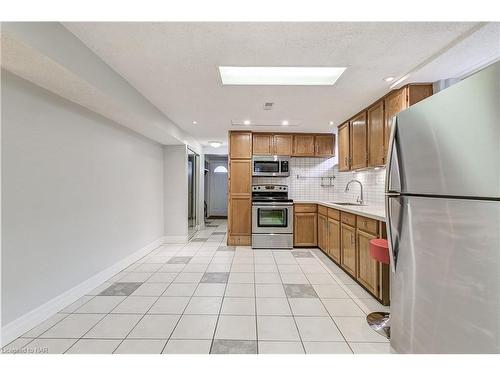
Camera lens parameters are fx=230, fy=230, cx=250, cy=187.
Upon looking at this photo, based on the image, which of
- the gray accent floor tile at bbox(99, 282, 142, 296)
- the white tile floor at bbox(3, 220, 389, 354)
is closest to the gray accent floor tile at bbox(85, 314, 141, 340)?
the white tile floor at bbox(3, 220, 389, 354)

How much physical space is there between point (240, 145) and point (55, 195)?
122 inches

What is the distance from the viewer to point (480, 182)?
0.97m

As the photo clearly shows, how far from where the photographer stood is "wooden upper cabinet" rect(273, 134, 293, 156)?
4648 millimetres

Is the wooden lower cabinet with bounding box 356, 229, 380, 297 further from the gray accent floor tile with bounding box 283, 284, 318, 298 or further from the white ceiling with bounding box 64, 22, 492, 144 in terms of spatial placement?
the white ceiling with bounding box 64, 22, 492, 144

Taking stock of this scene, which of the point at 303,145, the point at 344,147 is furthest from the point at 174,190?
the point at 344,147

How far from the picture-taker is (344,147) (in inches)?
158

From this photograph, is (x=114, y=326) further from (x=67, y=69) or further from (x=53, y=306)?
(x=67, y=69)

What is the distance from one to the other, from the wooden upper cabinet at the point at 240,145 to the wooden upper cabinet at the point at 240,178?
106mm

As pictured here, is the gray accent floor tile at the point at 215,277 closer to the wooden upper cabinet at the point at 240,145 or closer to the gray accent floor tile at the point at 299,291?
the gray accent floor tile at the point at 299,291

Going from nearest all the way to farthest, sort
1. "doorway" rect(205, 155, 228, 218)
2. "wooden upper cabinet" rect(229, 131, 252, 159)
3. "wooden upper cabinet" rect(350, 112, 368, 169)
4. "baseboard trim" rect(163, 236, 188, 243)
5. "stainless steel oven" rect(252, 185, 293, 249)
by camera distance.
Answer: "wooden upper cabinet" rect(350, 112, 368, 169) → "stainless steel oven" rect(252, 185, 293, 249) → "wooden upper cabinet" rect(229, 131, 252, 159) → "baseboard trim" rect(163, 236, 188, 243) → "doorway" rect(205, 155, 228, 218)

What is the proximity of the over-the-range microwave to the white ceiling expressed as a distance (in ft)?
5.81
